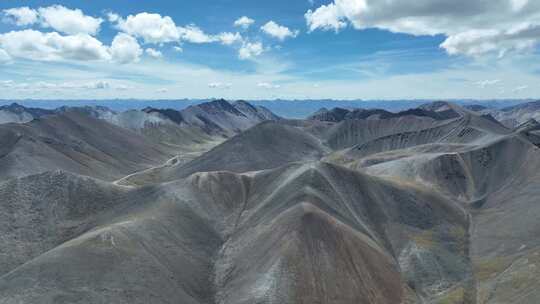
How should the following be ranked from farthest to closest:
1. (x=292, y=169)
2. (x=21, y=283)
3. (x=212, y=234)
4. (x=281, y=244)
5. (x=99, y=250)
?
(x=292, y=169) < (x=212, y=234) < (x=281, y=244) < (x=99, y=250) < (x=21, y=283)

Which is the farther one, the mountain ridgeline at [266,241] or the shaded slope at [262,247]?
the mountain ridgeline at [266,241]

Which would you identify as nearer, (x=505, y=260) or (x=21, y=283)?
(x=21, y=283)

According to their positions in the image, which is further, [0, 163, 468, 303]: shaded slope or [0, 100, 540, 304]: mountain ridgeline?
[0, 100, 540, 304]: mountain ridgeline

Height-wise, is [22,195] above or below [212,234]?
above

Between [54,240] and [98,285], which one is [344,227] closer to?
[98,285]

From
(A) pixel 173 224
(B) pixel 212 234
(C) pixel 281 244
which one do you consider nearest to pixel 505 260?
(C) pixel 281 244

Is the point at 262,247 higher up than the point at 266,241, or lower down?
lower down

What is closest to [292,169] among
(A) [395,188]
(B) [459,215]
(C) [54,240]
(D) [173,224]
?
(A) [395,188]

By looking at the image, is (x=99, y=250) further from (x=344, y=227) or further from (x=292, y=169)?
(x=292, y=169)

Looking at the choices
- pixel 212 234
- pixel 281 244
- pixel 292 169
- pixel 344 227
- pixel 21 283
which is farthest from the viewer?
pixel 292 169

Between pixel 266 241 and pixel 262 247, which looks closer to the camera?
pixel 262 247
